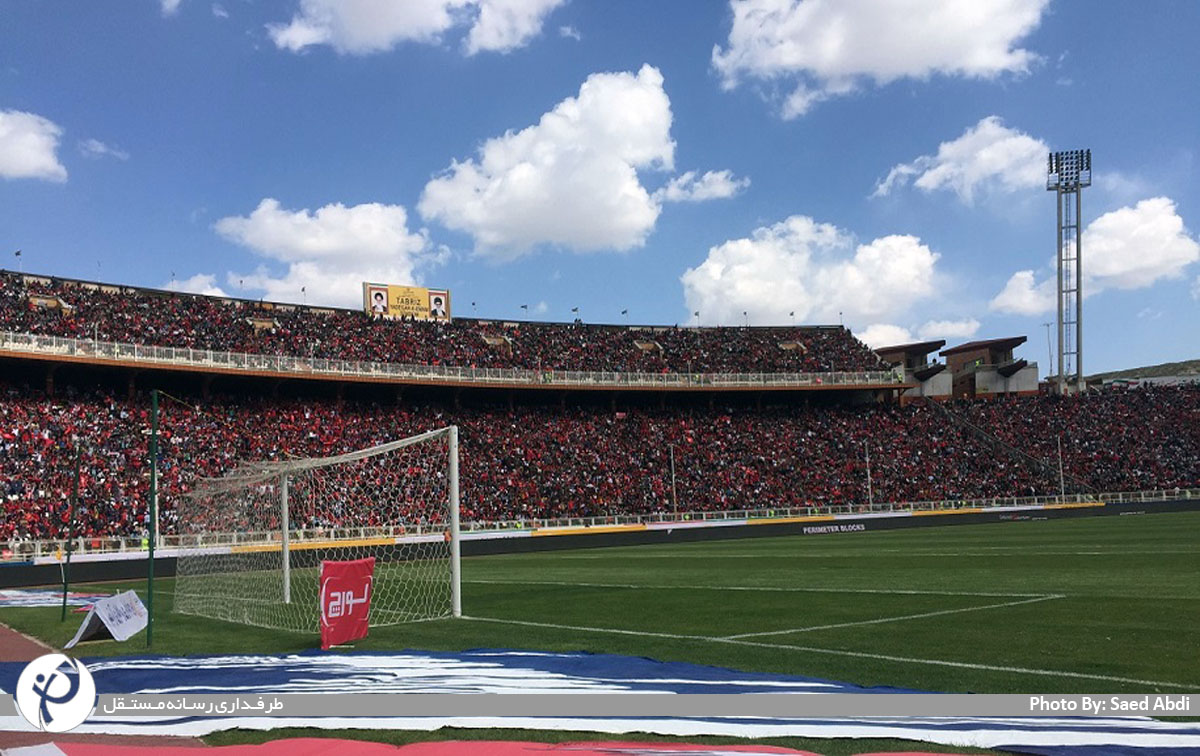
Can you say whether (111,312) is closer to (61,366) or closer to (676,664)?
(61,366)

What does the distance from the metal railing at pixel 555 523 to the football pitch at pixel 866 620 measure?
8579 millimetres

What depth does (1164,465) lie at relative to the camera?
59375mm

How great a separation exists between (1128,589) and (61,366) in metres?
43.3

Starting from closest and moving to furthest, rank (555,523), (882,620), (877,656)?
(877,656)
(882,620)
(555,523)

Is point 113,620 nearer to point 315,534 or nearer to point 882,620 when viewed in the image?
point 882,620

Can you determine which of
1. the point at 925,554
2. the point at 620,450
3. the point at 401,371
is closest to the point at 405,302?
the point at 401,371

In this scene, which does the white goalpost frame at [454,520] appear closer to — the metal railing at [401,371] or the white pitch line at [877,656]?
the white pitch line at [877,656]

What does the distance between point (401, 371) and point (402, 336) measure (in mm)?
6748

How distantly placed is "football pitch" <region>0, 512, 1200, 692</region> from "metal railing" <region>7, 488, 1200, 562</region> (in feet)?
28.1

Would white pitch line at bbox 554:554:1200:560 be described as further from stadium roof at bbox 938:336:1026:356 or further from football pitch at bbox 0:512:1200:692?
stadium roof at bbox 938:336:1026:356

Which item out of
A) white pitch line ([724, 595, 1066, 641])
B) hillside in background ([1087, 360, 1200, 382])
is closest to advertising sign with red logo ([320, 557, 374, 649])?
white pitch line ([724, 595, 1066, 641])

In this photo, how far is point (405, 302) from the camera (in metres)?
63.4

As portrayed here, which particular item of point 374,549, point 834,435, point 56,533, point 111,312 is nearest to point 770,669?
point 374,549

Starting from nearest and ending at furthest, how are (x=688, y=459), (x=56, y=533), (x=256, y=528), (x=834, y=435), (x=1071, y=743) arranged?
(x=1071, y=743) → (x=256, y=528) → (x=56, y=533) → (x=688, y=459) → (x=834, y=435)
